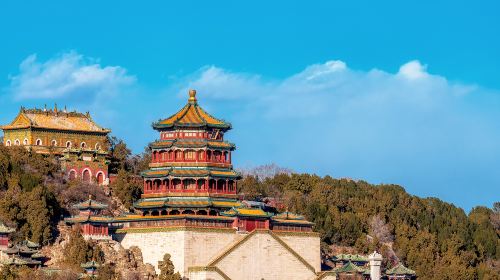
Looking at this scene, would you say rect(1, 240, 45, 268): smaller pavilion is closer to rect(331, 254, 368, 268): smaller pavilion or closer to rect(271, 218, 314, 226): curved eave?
rect(271, 218, 314, 226): curved eave

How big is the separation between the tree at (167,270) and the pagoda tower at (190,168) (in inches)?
212

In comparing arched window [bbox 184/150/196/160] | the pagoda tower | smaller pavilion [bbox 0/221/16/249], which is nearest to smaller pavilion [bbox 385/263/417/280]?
the pagoda tower

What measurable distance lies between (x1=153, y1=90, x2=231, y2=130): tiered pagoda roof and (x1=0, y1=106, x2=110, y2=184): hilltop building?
1546 cm

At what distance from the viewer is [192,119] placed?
105m

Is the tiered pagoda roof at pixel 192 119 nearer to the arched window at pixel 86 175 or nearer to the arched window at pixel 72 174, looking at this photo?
the arched window at pixel 72 174

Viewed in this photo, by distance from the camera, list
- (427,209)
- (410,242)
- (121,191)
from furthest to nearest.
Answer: (427,209), (410,242), (121,191)

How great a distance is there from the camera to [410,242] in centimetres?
12406

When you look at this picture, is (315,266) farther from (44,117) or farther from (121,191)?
(44,117)

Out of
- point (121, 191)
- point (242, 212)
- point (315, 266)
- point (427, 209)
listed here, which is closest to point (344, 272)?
point (315, 266)

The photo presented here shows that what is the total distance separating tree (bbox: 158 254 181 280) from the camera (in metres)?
94.6

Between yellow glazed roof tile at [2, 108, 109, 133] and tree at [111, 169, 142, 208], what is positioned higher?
yellow glazed roof tile at [2, 108, 109, 133]

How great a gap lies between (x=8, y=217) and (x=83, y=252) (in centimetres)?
754

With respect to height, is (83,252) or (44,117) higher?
(44,117)

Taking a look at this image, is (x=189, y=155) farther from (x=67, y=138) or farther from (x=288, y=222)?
(x=67, y=138)
